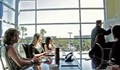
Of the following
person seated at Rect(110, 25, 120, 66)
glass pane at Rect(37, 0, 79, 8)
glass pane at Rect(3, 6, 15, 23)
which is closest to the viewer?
person seated at Rect(110, 25, 120, 66)

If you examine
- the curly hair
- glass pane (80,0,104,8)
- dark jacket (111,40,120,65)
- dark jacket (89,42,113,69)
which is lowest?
dark jacket (89,42,113,69)

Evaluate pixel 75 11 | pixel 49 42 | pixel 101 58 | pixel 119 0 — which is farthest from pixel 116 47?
pixel 75 11

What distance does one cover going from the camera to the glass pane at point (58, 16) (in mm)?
7160

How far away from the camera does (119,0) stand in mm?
6422

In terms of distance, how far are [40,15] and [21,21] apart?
799 millimetres

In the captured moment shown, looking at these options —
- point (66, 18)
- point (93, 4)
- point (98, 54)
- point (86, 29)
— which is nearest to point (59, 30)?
point (66, 18)

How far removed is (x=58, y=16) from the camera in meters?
7.23

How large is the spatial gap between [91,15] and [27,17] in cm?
249

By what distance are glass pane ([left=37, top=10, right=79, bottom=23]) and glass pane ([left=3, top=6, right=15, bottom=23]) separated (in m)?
0.99

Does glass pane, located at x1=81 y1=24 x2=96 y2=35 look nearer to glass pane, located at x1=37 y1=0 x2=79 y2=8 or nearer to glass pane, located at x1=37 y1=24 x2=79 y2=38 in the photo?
glass pane, located at x1=37 y1=24 x2=79 y2=38

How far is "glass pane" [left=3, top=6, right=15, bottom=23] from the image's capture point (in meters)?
6.28

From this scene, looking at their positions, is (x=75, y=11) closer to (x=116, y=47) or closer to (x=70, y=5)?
(x=70, y=5)

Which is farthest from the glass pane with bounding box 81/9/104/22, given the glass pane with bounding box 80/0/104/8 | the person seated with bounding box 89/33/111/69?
the person seated with bounding box 89/33/111/69

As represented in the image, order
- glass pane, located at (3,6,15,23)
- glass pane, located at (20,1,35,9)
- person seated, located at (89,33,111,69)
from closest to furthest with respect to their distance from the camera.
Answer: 1. person seated, located at (89,33,111,69)
2. glass pane, located at (3,6,15,23)
3. glass pane, located at (20,1,35,9)
